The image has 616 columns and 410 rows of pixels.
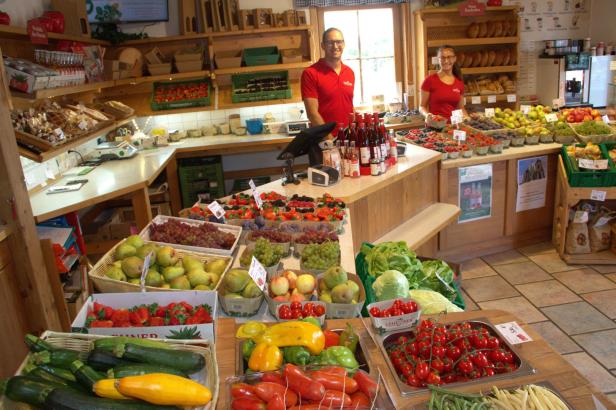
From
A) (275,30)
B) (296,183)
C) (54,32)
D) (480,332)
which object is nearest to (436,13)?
(275,30)


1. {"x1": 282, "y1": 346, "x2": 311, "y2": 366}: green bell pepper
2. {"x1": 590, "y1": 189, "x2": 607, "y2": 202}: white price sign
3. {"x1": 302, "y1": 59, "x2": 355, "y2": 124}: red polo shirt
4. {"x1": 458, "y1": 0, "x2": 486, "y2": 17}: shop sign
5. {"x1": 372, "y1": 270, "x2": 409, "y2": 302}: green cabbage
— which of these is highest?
{"x1": 458, "y1": 0, "x2": 486, "y2": 17}: shop sign

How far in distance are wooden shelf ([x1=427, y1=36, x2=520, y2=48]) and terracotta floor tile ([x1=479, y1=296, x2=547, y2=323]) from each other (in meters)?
3.83

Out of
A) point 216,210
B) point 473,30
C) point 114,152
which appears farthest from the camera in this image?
point 473,30

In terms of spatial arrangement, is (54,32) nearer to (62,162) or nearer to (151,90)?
(62,162)

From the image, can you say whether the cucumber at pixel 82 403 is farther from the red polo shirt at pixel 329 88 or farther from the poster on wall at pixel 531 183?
the poster on wall at pixel 531 183

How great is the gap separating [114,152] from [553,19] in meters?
6.46

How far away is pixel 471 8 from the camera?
21.8ft

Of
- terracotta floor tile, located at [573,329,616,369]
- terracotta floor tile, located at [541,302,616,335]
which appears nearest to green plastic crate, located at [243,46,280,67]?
terracotta floor tile, located at [541,302,616,335]

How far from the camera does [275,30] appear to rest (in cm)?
648

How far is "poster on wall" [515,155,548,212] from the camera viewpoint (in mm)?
5035

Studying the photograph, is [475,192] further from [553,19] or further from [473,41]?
[553,19]

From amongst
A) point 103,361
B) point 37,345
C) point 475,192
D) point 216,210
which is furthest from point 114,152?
point 103,361

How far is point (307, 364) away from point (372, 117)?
8.78 ft

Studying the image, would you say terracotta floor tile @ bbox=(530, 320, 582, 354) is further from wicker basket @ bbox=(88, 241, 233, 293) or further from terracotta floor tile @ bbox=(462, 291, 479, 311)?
wicker basket @ bbox=(88, 241, 233, 293)
